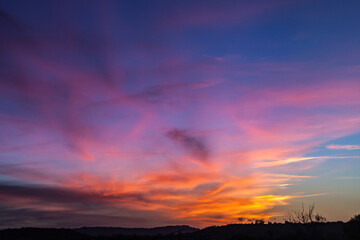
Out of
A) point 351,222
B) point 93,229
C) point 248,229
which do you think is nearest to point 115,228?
point 93,229

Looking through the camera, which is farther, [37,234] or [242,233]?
[37,234]

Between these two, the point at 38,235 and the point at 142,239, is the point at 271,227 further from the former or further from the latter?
the point at 38,235

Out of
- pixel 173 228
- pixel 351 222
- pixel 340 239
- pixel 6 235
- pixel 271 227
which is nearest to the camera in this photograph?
pixel 340 239

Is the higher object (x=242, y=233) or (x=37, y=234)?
(x=37, y=234)

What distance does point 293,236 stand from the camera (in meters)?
42.4

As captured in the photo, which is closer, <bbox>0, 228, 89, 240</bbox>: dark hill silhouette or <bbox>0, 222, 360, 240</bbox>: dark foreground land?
<bbox>0, 222, 360, 240</bbox>: dark foreground land

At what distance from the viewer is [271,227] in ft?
178

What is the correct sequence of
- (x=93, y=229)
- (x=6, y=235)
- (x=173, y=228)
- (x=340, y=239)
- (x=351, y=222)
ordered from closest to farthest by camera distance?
(x=340, y=239)
(x=351, y=222)
(x=6, y=235)
(x=93, y=229)
(x=173, y=228)

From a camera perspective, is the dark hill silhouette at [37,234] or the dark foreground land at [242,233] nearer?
the dark foreground land at [242,233]

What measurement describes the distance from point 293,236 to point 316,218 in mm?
5942

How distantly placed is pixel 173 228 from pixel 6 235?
104712 mm

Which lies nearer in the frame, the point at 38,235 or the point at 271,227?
the point at 271,227

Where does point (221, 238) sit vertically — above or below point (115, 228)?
below

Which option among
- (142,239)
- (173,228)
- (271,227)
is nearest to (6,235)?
(142,239)
